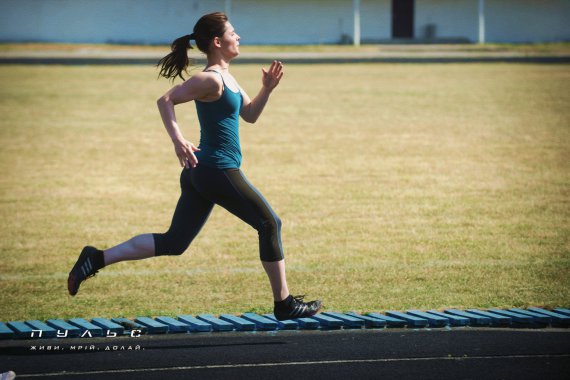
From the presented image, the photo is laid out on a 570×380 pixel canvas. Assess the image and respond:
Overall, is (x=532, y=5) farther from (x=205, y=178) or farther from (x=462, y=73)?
(x=205, y=178)

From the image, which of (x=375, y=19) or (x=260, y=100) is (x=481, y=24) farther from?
(x=260, y=100)

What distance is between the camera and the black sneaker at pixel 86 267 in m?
6.20

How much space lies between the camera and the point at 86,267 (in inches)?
246

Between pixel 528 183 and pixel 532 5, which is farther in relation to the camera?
pixel 532 5

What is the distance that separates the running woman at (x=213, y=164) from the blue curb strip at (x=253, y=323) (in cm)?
49

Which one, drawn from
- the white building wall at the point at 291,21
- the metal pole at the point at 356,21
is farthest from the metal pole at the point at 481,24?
the white building wall at the point at 291,21

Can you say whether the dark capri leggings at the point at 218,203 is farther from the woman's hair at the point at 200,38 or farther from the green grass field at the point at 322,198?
the green grass field at the point at 322,198

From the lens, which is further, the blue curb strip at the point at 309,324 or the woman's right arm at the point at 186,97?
the blue curb strip at the point at 309,324

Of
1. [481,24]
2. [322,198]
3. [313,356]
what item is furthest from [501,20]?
[313,356]

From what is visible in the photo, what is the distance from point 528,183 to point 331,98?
11.4 m

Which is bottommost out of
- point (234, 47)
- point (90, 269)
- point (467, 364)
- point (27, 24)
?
point (467, 364)

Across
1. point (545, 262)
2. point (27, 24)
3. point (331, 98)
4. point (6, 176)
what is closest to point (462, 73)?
point (331, 98)

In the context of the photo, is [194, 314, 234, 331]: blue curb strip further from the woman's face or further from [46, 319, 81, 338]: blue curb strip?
the woman's face

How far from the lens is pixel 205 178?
19.0ft
